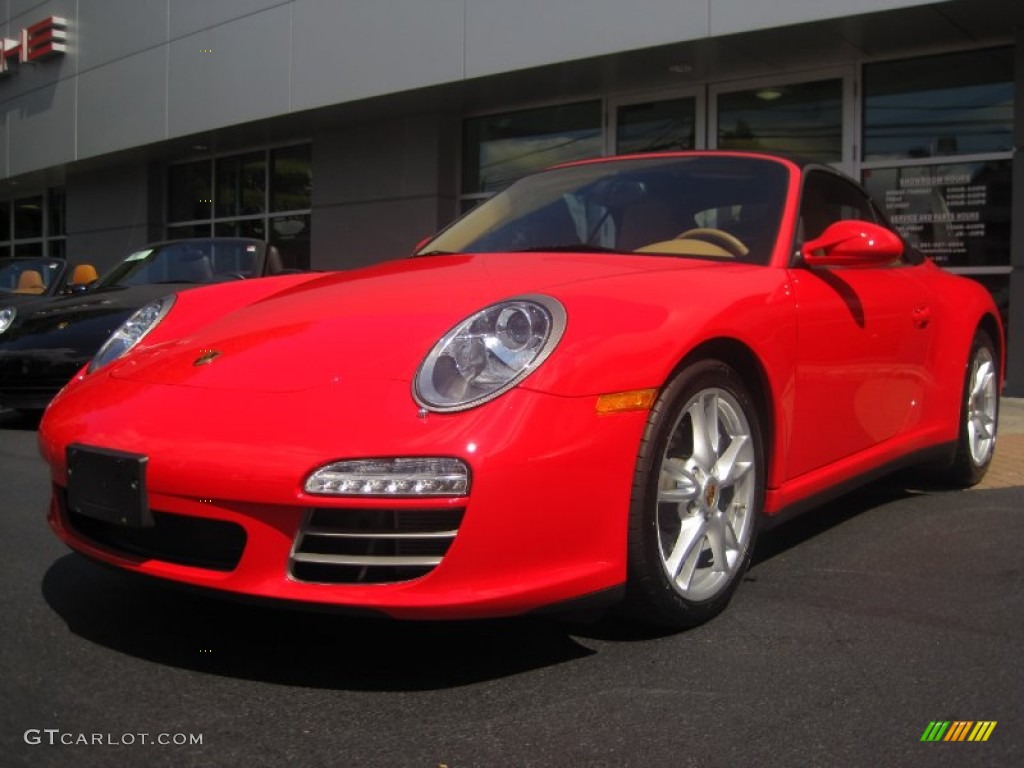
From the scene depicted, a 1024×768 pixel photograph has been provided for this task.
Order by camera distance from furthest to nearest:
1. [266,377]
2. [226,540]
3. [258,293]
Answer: [258,293] < [266,377] < [226,540]

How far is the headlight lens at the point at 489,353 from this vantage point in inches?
89.6

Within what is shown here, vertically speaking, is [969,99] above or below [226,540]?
above

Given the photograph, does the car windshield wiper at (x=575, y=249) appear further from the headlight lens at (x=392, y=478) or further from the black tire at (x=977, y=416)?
the black tire at (x=977, y=416)

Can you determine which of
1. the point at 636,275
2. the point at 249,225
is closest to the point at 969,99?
the point at 636,275

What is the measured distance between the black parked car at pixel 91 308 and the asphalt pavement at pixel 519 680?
11.9 feet

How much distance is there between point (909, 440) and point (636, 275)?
175 cm

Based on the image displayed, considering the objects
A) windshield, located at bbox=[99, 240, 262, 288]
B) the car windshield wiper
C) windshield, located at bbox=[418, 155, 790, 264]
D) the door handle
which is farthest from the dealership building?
windshield, located at bbox=[99, 240, 262, 288]

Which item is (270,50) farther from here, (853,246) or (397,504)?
(397,504)

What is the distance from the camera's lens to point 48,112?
1712 cm

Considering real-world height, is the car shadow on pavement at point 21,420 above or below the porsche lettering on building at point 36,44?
below

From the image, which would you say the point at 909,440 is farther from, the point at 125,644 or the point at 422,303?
the point at 125,644

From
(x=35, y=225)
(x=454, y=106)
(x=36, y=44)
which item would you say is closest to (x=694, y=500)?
(x=454, y=106)

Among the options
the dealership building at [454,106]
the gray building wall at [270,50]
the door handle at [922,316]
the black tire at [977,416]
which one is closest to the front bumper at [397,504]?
the door handle at [922,316]

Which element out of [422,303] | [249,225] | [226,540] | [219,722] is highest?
[249,225]
